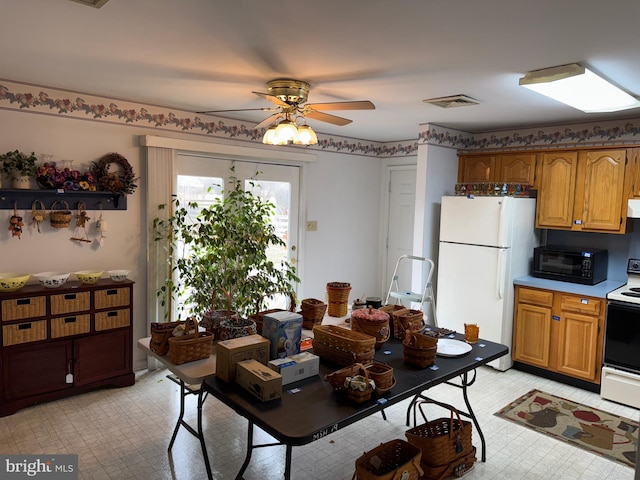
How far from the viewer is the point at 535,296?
3.98 meters

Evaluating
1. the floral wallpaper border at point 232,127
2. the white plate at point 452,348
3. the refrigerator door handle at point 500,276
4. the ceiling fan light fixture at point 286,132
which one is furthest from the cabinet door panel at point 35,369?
the refrigerator door handle at point 500,276

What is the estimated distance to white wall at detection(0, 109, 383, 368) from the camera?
10.6 feet

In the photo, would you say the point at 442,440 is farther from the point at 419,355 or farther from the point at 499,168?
the point at 499,168

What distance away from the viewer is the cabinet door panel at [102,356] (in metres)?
3.36

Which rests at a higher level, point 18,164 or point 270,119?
point 270,119

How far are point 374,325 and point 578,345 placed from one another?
91.9 inches

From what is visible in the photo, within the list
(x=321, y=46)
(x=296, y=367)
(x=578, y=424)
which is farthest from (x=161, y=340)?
(x=578, y=424)

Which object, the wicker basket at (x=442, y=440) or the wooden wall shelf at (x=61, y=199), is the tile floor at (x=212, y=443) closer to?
the wicker basket at (x=442, y=440)

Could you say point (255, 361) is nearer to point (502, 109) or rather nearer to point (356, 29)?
Result: point (356, 29)

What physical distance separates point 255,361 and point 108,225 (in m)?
2.24

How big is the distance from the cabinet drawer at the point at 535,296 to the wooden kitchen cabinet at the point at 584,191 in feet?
2.08

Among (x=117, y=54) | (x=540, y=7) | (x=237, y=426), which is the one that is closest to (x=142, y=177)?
(x=117, y=54)

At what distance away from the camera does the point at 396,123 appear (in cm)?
429

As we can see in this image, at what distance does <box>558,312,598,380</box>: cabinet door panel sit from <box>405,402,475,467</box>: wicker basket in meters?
1.67
